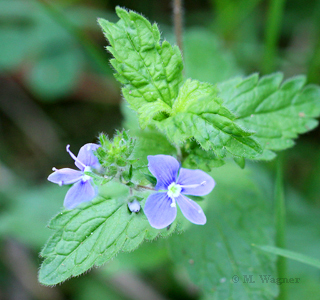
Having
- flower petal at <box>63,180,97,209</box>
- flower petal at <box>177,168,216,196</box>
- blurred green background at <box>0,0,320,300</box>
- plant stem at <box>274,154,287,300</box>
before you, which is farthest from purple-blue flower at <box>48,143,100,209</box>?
blurred green background at <box>0,0,320,300</box>

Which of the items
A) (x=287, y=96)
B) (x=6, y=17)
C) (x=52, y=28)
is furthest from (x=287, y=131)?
(x=6, y=17)

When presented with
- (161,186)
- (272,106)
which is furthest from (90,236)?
(272,106)

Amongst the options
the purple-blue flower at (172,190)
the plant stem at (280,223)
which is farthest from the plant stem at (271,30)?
the purple-blue flower at (172,190)

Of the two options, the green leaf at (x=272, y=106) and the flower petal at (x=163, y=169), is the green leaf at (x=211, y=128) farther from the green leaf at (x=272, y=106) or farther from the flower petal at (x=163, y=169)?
the green leaf at (x=272, y=106)

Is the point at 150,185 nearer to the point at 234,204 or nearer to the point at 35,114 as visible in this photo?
the point at 234,204

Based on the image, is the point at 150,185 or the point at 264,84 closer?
the point at 150,185

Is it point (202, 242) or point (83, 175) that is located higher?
point (83, 175)
